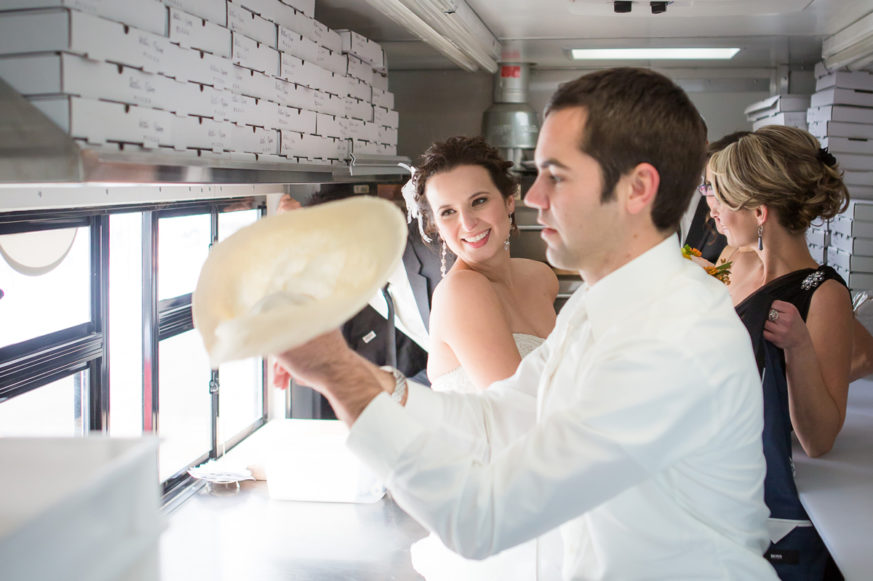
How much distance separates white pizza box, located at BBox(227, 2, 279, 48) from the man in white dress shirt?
0.94m

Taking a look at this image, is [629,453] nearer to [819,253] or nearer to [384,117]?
[384,117]

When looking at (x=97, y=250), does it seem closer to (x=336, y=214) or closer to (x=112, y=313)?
(x=112, y=313)

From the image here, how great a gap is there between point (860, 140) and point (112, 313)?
394cm

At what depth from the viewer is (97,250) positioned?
2219 millimetres

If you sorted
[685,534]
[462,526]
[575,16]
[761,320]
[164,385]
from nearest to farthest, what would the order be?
1. [462,526]
2. [685,534]
3. [761,320]
4. [164,385]
5. [575,16]

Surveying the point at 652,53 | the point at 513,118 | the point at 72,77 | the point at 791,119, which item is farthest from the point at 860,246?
the point at 72,77

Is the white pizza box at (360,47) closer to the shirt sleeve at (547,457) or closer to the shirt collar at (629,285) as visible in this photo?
the shirt collar at (629,285)

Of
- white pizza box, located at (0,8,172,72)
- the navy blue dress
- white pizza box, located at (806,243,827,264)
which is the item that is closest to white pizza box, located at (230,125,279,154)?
white pizza box, located at (0,8,172,72)

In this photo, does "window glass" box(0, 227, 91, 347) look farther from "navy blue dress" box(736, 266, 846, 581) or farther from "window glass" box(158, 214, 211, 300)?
"navy blue dress" box(736, 266, 846, 581)

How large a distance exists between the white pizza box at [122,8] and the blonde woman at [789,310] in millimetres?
1541

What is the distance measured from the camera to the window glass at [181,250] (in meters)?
2.82

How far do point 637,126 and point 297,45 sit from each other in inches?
55.9

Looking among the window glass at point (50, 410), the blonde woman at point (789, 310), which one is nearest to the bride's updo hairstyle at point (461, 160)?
the blonde woman at point (789, 310)

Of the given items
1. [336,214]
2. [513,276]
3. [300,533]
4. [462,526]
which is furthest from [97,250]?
[462,526]
